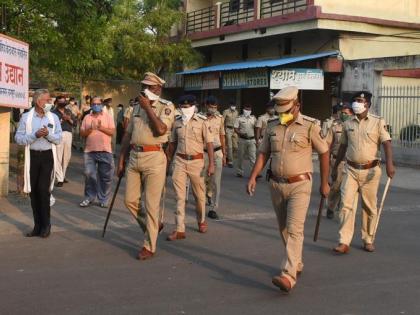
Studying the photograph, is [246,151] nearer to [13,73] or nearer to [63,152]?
[63,152]

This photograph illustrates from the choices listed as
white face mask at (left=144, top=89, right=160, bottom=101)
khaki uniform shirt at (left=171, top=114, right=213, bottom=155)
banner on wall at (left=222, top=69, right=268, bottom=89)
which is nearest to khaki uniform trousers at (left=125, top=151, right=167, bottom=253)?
white face mask at (left=144, top=89, right=160, bottom=101)

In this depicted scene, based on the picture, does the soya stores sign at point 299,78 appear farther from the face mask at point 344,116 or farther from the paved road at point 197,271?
the paved road at point 197,271

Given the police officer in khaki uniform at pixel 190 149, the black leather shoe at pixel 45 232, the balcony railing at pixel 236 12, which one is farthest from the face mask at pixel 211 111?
the balcony railing at pixel 236 12

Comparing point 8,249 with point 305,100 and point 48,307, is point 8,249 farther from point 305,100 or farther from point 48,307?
point 305,100

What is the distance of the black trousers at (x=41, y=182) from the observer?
26.1 ft

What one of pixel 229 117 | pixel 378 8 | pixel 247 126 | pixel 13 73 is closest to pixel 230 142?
pixel 229 117

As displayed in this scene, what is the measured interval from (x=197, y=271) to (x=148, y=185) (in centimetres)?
115

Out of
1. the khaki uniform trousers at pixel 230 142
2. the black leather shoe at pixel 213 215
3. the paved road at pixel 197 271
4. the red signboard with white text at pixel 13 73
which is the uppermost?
the red signboard with white text at pixel 13 73

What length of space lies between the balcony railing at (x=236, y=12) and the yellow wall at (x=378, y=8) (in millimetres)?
4808

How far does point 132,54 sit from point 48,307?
2387 centimetres

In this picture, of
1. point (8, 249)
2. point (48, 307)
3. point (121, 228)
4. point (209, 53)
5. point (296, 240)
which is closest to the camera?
point (48, 307)

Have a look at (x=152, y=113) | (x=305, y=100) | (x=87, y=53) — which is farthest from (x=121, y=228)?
(x=305, y=100)

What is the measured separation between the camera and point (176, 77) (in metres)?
29.7

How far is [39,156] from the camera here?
7984mm
